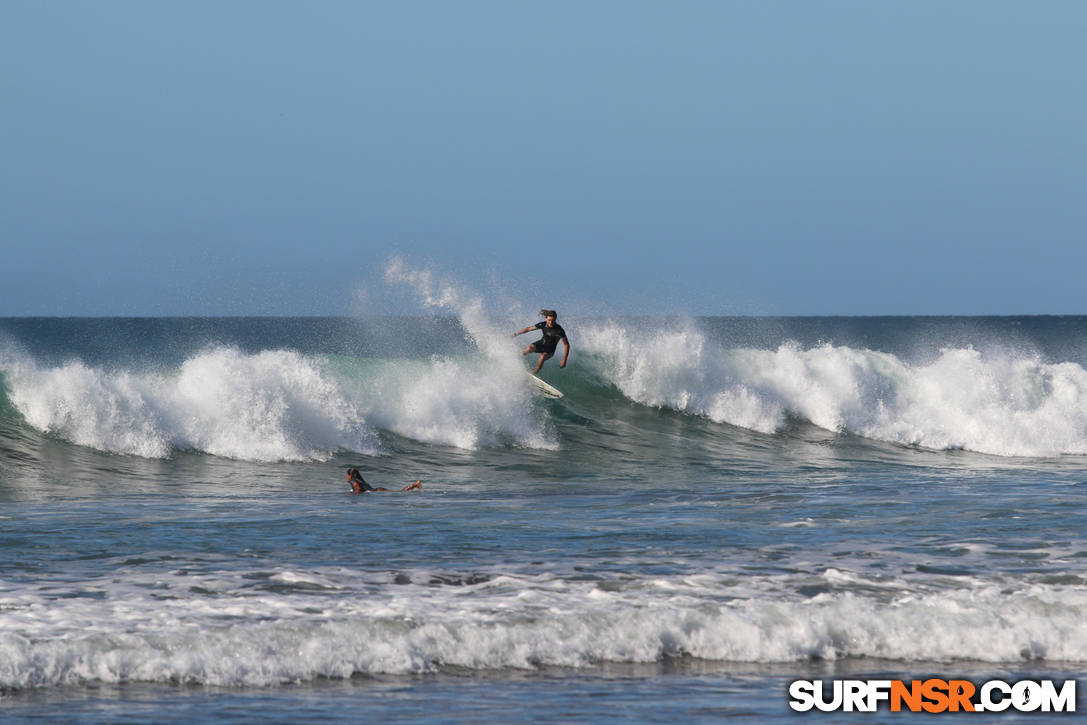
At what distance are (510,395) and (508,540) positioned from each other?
11.3m

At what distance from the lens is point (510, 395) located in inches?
910

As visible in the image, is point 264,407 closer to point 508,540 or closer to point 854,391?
point 508,540

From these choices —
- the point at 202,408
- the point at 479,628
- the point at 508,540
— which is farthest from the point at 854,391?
the point at 479,628

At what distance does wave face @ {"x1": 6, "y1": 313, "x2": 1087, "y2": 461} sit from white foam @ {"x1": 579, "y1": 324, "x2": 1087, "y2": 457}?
0.13 ft

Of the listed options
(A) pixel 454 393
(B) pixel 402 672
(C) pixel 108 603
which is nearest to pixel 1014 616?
(B) pixel 402 672

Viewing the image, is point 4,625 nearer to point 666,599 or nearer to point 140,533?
point 140,533

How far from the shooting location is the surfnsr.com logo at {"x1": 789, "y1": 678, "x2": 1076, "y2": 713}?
7391 mm

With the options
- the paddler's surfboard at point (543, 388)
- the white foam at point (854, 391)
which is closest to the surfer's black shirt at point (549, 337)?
the paddler's surfboard at point (543, 388)

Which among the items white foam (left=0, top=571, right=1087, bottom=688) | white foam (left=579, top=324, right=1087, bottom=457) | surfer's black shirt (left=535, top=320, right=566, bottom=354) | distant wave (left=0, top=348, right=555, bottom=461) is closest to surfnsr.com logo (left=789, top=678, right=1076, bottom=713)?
white foam (left=0, top=571, right=1087, bottom=688)

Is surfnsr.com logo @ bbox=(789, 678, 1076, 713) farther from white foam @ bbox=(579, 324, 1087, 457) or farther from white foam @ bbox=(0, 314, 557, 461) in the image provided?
white foam @ bbox=(579, 324, 1087, 457)

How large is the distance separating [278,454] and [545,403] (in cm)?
615

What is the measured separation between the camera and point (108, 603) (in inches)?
358

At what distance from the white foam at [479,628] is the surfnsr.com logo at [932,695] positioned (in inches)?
25.9

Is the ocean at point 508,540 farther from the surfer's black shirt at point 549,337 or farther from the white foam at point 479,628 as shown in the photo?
the surfer's black shirt at point 549,337
